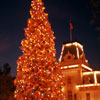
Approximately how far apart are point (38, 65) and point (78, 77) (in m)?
14.3

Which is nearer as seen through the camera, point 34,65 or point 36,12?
point 34,65

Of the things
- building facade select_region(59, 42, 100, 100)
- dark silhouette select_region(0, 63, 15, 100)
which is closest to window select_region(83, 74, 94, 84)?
building facade select_region(59, 42, 100, 100)

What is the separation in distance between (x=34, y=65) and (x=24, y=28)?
4.01m

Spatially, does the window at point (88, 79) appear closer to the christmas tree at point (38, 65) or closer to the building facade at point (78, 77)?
the building facade at point (78, 77)

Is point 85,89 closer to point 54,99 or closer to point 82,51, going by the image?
point 82,51

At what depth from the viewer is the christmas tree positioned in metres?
18.7

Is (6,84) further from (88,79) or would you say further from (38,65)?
(38,65)

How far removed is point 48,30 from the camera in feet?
68.1

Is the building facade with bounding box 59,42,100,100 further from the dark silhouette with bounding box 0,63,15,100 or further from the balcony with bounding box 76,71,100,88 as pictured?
the dark silhouette with bounding box 0,63,15,100

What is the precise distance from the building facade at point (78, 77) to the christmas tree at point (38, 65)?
1185 cm

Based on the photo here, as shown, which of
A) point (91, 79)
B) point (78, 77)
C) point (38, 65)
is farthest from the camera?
point (78, 77)

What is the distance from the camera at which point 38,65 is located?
Answer: 19.2 metres

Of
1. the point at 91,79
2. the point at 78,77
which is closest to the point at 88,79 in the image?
the point at 91,79

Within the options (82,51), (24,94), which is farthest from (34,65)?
(82,51)
